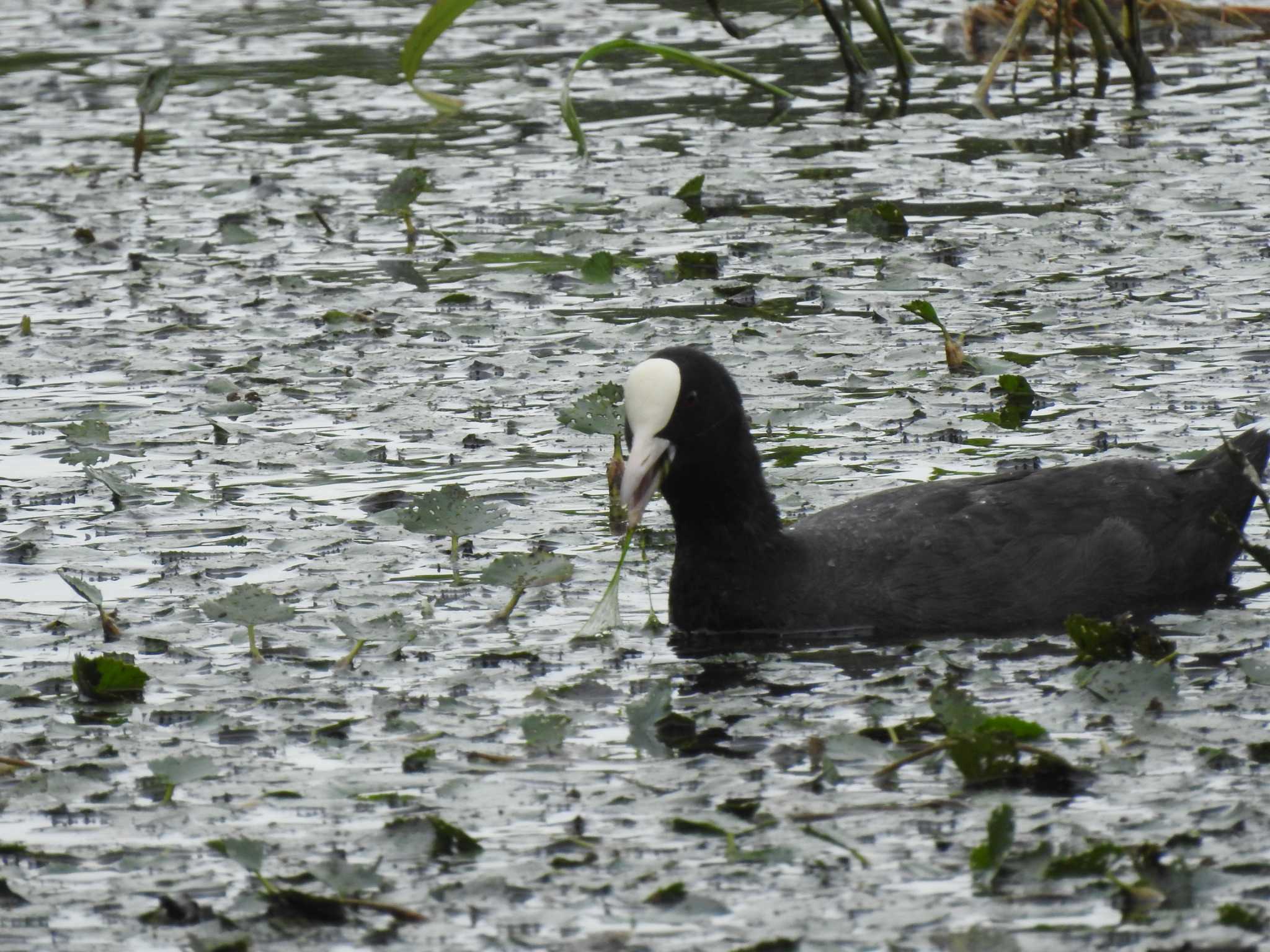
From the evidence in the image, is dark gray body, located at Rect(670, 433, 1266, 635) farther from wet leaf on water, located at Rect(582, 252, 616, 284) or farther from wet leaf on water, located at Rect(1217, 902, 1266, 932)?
wet leaf on water, located at Rect(582, 252, 616, 284)

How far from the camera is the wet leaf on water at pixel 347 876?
443cm

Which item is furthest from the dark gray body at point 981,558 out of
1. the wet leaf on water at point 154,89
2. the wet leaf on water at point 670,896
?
the wet leaf on water at point 154,89

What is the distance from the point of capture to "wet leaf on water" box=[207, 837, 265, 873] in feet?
14.5

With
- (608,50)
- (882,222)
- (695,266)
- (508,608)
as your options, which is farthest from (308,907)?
(882,222)

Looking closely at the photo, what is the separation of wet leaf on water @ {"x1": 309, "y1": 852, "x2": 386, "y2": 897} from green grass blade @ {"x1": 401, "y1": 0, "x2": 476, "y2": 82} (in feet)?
14.0

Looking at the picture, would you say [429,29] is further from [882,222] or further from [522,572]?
[882,222]

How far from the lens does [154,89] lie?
38.3 ft

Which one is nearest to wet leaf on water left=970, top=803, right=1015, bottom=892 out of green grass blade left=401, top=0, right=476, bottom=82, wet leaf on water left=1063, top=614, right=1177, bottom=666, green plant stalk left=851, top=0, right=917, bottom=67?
wet leaf on water left=1063, top=614, right=1177, bottom=666

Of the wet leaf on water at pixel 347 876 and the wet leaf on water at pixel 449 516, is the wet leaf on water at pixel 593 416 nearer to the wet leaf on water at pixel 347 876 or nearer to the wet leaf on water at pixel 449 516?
the wet leaf on water at pixel 449 516

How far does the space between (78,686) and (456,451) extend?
7.86 feet

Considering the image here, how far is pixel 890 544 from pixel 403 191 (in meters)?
5.32

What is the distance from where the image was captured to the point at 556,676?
584cm

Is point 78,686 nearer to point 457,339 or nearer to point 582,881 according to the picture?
point 582,881

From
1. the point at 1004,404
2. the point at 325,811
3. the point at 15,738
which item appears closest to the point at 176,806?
the point at 325,811
